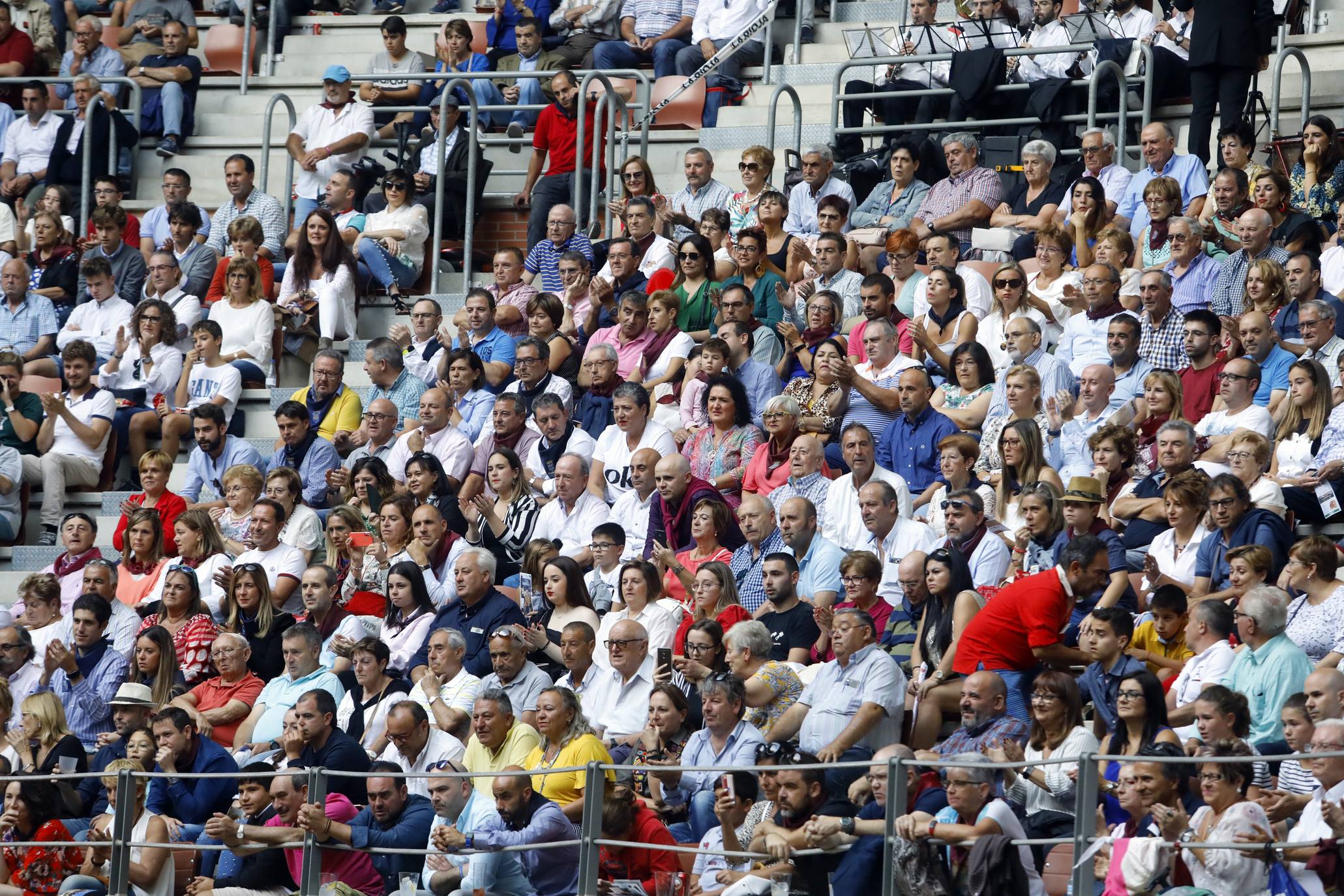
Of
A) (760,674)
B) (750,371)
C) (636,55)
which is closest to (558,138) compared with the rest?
(636,55)

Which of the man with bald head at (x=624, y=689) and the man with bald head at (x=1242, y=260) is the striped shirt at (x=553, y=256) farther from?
the man with bald head at (x=624, y=689)

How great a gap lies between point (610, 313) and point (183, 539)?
297 centimetres

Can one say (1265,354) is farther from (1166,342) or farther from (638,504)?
(638,504)

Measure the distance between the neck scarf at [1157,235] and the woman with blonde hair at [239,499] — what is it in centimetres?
519

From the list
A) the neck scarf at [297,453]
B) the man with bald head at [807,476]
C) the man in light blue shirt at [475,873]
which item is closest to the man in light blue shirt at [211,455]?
the neck scarf at [297,453]

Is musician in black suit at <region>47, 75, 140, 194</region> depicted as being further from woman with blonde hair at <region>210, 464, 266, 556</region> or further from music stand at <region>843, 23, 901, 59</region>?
music stand at <region>843, 23, 901, 59</region>

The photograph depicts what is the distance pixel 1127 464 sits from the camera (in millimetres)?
11023

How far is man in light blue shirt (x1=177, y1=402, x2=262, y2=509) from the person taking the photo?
45.3 feet

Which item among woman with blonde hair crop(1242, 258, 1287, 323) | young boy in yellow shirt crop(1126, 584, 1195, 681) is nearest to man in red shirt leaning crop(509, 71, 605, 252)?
woman with blonde hair crop(1242, 258, 1287, 323)

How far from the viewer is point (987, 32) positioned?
15.2 metres

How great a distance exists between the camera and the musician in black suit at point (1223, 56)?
13.5 meters

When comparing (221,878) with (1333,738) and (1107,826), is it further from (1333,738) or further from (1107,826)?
(1333,738)

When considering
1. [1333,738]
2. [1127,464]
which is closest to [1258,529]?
[1127,464]

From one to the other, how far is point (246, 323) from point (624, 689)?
521 centimetres
